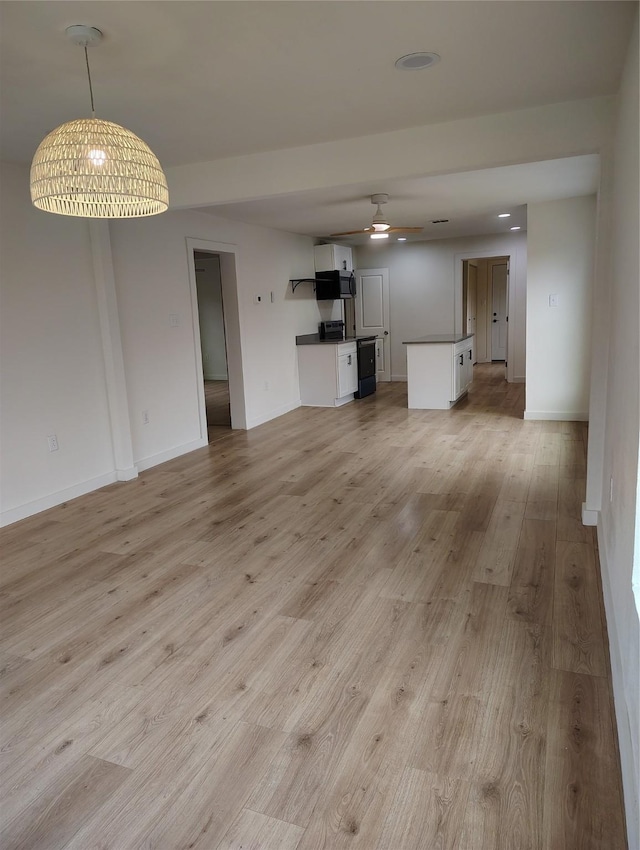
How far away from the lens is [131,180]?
1969 mm

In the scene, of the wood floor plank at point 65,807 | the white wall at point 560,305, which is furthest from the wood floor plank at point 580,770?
the white wall at point 560,305

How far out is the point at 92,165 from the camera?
1.88m

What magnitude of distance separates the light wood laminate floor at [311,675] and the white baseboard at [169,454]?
97cm

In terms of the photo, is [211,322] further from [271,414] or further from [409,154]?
[409,154]

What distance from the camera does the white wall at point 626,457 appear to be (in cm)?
150

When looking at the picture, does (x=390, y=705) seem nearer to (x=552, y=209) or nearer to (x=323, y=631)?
(x=323, y=631)

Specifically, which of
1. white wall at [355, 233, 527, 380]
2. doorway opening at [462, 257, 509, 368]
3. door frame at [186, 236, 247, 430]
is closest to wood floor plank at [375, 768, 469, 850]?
door frame at [186, 236, 247, 430]

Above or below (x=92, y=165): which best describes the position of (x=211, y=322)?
below

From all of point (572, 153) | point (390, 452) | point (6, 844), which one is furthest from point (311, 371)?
point (6, 844)

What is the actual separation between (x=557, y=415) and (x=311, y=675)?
5.09 m

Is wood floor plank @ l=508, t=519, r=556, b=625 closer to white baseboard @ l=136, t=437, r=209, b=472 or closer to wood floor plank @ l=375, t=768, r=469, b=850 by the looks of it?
wood floor plank @ l=375, t=768, r=469, b=850

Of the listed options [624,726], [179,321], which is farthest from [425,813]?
[179,321]

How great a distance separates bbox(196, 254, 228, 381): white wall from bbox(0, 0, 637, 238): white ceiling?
6595mm

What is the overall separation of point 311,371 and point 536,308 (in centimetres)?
309
